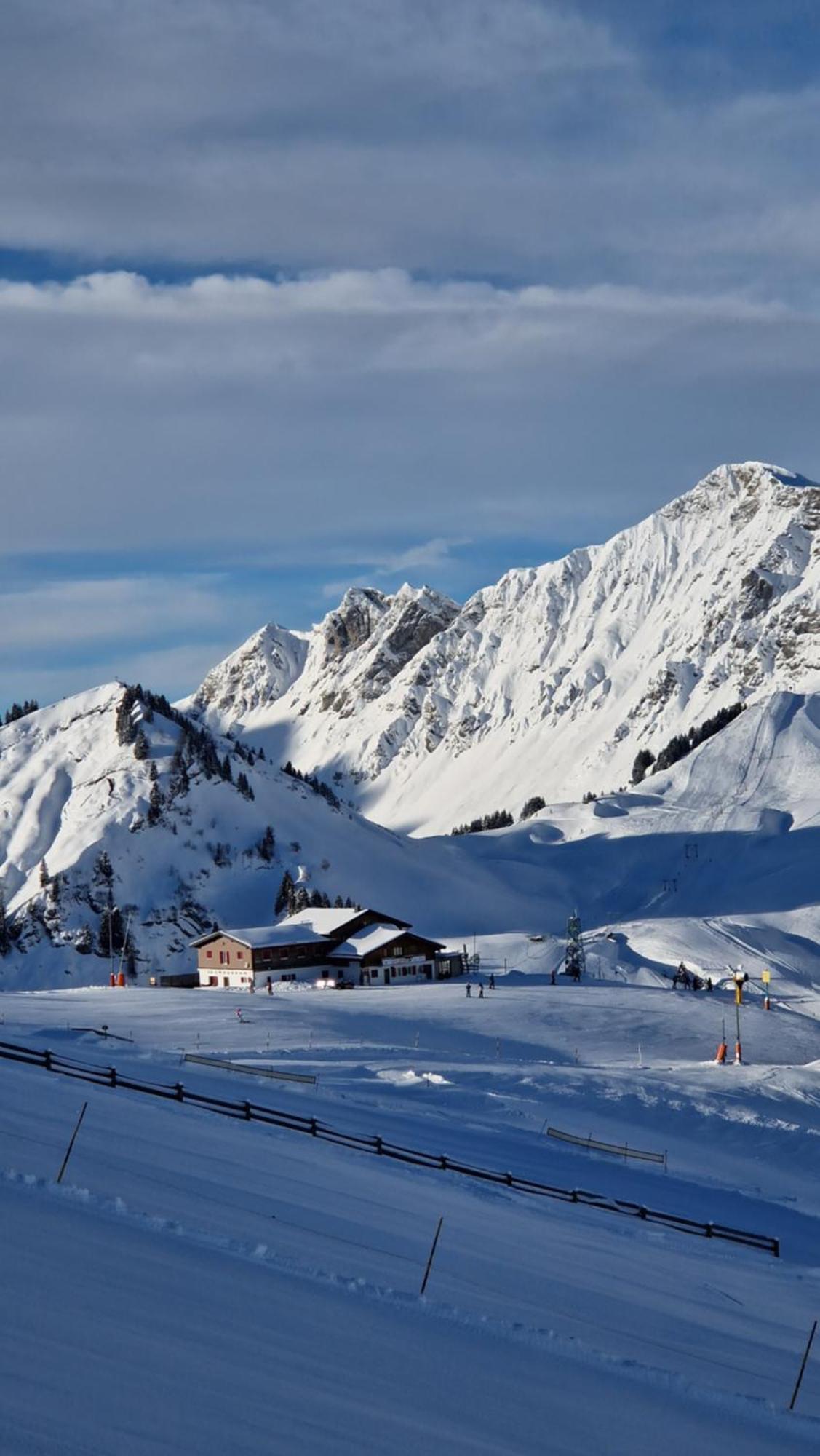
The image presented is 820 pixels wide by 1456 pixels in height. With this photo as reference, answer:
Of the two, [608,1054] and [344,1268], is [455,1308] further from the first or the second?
[608,1054]

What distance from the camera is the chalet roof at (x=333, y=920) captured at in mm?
89562

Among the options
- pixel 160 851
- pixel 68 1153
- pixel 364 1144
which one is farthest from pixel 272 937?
pixel 68 1153

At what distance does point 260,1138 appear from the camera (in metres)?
25.7

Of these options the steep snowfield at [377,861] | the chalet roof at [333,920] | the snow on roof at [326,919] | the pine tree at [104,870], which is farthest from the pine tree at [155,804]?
the chalet roof at [333,920]

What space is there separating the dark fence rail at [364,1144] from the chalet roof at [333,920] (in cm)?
6096

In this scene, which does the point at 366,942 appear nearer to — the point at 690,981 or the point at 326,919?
the point at 326,919

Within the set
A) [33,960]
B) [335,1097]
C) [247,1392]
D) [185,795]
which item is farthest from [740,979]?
[185,795]

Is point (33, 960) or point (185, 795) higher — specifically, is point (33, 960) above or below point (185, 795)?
below

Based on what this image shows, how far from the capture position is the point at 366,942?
289ft

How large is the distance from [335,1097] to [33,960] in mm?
72991

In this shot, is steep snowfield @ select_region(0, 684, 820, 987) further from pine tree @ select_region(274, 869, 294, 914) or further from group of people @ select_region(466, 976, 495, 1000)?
group of people @ select_region(466, 976, 495, 1000)

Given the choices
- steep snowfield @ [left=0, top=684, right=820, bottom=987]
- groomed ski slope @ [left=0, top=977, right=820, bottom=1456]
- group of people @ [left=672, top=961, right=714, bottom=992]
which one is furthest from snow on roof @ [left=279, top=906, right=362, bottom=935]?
groomed ski slope @ [left=0, top=977, right=820, bottom=1456]

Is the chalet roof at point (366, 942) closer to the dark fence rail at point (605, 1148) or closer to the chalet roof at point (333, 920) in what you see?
the chalet roof at point (333, 920)

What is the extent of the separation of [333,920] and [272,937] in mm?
5408
